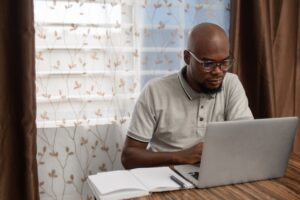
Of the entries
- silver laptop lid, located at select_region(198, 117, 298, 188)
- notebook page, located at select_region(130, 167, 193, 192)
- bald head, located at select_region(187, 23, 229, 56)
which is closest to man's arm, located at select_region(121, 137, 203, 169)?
notebook page, located at select_region(130, 167, 193, 192)

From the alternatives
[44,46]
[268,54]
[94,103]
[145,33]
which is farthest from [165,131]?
[268,54]

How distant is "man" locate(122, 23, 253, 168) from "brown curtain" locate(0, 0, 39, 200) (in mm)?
571

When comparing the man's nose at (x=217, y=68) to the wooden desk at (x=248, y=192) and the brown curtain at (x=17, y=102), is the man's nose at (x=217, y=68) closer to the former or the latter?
the wooden desk at (x=248, y=192)

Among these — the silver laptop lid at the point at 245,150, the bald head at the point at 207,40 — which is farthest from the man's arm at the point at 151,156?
the bald head at the point at 207,40

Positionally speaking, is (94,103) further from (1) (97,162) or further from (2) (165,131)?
(2) (165,131)

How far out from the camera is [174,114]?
177 cm

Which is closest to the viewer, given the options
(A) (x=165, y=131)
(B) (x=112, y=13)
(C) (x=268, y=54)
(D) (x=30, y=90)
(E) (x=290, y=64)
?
(A) (x=165, y=131)

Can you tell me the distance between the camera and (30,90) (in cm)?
191

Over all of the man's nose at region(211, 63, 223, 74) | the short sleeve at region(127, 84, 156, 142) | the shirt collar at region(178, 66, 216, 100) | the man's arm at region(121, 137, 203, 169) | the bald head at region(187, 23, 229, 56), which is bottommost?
the man's arm at region(121, 137, 203, 169)

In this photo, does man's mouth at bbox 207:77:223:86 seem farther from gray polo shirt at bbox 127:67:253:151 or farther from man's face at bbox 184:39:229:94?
gray polo shirt at bbox 127:67:253:151

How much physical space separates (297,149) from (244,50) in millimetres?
816

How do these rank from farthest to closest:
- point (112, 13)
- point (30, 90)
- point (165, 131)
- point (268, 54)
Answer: point (268, 54) → point (112, 13) → point (30, 90) → point (165, 131)

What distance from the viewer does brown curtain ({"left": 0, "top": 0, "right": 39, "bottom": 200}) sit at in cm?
188

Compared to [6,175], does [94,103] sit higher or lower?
higher
